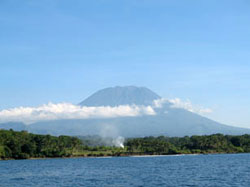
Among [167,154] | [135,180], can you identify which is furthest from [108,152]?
[135,180]

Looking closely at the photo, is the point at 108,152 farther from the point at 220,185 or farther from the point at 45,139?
the point at 220,185

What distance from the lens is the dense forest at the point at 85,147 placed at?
11750 centimetres

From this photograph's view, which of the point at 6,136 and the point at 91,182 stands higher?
the point at 6,136

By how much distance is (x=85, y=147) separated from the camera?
155750mm

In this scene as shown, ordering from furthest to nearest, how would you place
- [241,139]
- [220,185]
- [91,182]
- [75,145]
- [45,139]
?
[241,139] < [75,145] < [45,139] < [91,182] < [220,185]

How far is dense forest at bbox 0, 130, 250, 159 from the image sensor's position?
118 meters

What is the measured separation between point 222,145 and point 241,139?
1136 cm

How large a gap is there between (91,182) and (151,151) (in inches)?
3855

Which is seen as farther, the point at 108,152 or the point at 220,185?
the point at 108,152

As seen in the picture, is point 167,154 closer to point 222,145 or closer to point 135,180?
point 222,145

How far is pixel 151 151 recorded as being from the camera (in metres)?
145

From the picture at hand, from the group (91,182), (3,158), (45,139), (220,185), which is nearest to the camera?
(220,185)

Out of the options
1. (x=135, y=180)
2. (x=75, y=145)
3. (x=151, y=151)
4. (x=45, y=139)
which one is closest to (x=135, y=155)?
(x=151, y=151)

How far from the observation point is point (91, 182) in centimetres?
4894
